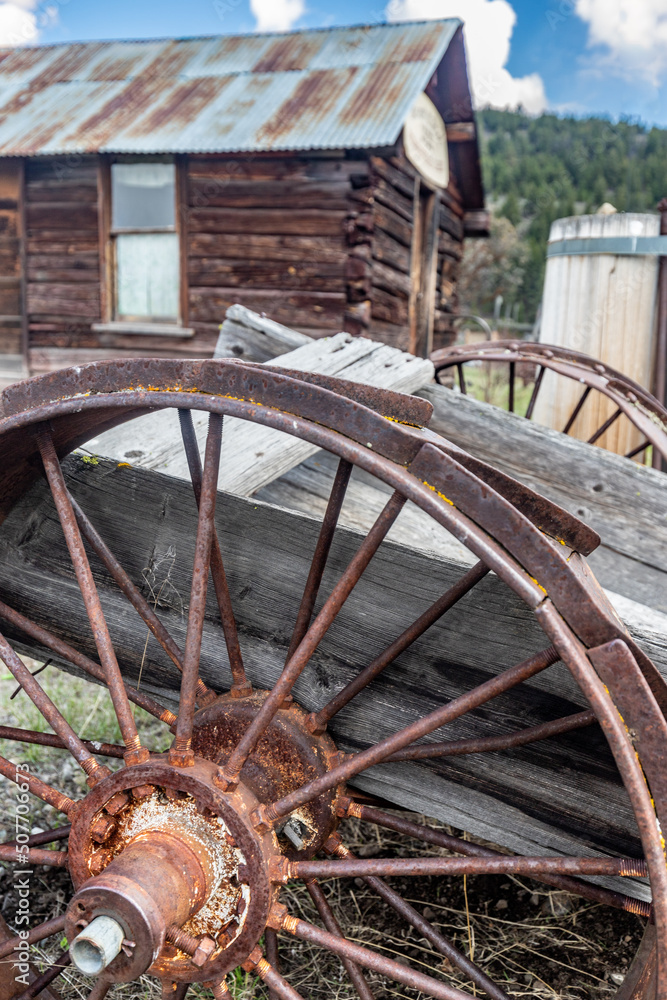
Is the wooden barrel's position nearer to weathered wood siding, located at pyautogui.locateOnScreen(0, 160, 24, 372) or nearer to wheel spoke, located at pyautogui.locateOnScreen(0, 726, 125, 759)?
wheel spoke, located at pyautogui.locateOnScreen(0, 726, 125, 759)

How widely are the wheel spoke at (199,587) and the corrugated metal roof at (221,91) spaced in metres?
6.49

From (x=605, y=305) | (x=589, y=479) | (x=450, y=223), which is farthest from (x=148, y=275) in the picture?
(x=589, y=479)

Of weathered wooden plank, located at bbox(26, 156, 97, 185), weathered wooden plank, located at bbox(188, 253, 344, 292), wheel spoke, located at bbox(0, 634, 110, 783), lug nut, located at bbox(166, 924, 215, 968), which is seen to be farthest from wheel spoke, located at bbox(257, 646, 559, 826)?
weathered wooden plank, located at bbox(26, 156, 97, 185)

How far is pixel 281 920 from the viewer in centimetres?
128

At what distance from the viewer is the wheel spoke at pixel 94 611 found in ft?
4.25

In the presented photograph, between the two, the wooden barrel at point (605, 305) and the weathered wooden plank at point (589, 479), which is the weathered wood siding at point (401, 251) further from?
the weathered wooden plank at point (589, 479)

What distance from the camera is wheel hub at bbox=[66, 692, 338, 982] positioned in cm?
115

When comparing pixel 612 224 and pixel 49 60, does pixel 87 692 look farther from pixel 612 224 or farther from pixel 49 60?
pixel 49 60

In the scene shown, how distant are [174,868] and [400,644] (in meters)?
0.56

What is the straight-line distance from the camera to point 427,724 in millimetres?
1164

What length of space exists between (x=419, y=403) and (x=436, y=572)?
0.37 metres

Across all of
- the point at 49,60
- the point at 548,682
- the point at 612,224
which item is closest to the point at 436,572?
the point at 548,682

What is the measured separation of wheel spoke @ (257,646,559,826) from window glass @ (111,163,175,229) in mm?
8199

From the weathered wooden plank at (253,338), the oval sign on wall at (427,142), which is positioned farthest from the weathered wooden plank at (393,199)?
the weathered wooden plank at (253,338)
